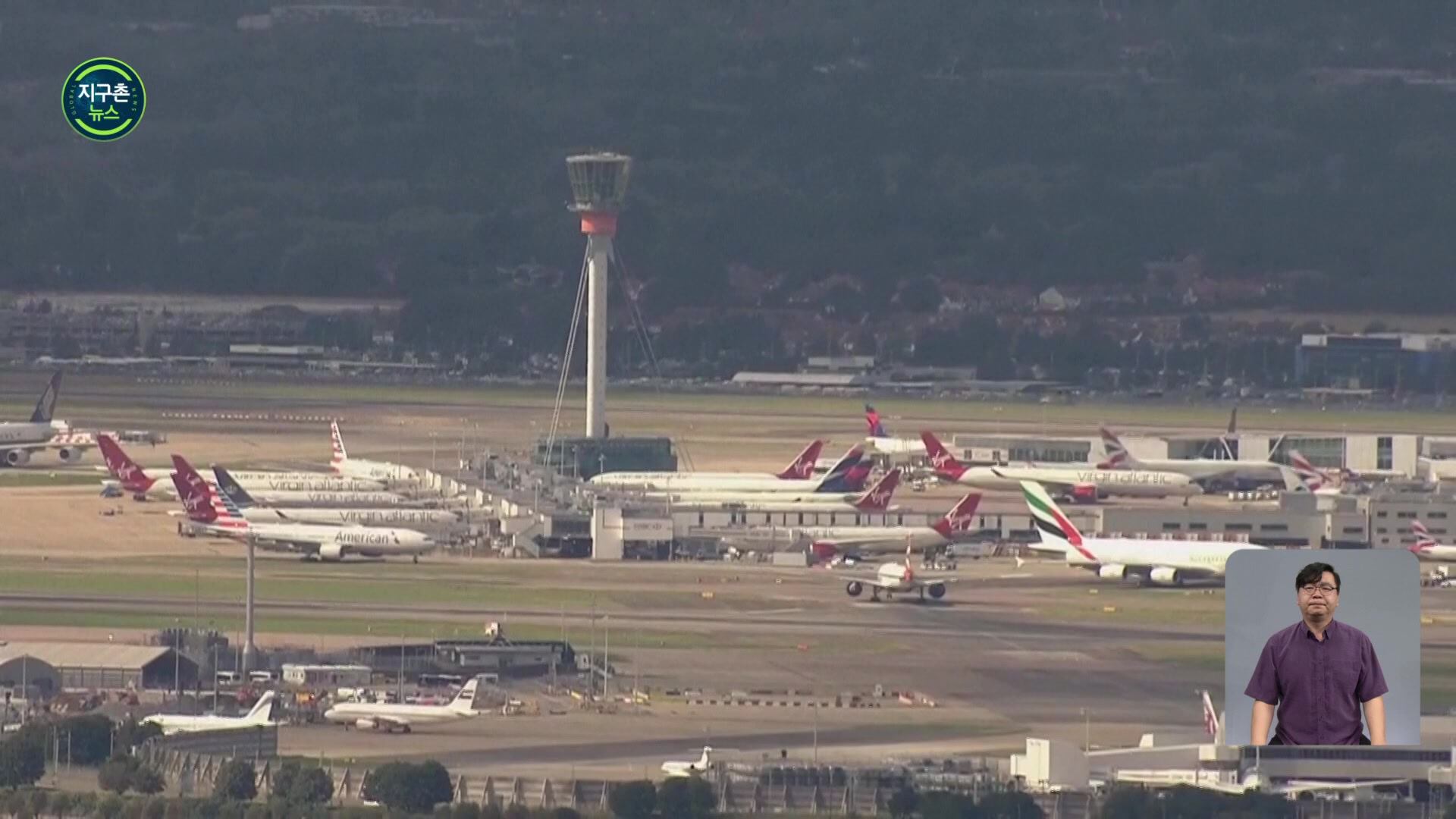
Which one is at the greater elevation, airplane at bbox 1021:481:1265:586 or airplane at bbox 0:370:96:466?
airplane at bbox 0:370:96:466

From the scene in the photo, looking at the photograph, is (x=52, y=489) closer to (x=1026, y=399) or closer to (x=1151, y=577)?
(x=1151, y=577)

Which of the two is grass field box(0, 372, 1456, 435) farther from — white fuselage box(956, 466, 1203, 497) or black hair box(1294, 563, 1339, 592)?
black hair box(1294, 563, 1339, 592)

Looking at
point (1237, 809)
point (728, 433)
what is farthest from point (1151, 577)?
point (728, 433)

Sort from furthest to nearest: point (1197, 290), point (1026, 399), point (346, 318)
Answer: point (1197, 290)
point (346, 318)
point (1026, 399)

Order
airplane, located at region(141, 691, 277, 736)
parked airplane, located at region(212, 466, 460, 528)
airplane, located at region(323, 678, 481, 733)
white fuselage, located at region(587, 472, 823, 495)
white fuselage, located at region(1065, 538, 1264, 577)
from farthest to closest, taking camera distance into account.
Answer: white fuselage, located at region(587, 472, 823, 495) → parked airplane, located at region(212, 466, 460, 528) → white fuselage, located at region(1065, 538, 1264, 577) → airplane, located at region(323, 678, 481, 733) → airplane, located at region(141, 691, 277, 736)

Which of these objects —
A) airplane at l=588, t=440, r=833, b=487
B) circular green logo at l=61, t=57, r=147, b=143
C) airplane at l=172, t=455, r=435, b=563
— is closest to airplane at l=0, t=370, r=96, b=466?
airplane at l=588, t=440, r=833, b=487

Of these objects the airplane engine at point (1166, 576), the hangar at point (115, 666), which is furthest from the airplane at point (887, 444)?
the hangar at point (115, 666)

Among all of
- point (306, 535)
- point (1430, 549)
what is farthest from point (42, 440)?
point (1430, 549)
